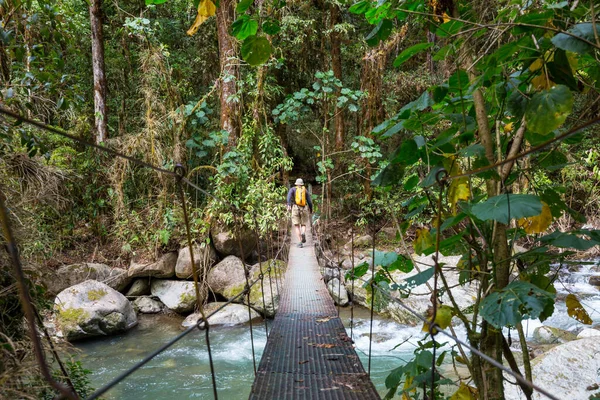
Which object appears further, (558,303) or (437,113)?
(558,303)

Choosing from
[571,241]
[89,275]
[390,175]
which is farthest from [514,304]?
[89,275]

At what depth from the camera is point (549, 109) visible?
654 millimetres

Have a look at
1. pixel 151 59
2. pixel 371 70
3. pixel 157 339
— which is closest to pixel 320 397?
pixel 157 339

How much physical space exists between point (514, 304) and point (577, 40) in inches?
17.5

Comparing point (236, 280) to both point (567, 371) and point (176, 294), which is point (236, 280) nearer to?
point (176, 294)

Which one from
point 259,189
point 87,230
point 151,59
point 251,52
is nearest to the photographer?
point 251,52

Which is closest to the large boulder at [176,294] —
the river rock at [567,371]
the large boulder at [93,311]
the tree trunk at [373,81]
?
the large boulder at [93,311]

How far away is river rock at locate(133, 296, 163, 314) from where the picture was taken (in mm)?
4254

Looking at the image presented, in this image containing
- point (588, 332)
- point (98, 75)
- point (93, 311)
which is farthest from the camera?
point (98, 75)

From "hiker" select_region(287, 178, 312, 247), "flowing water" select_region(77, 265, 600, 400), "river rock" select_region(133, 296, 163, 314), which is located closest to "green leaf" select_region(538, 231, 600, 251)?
"flowing water" select_region(77, 265, 600, 400)

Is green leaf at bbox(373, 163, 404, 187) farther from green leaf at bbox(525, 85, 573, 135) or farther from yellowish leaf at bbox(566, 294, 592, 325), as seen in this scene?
yellowish leaf at bbox(566, 294, 592, 325)

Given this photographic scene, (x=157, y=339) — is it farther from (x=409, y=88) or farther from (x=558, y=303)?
(x=409, y=88)

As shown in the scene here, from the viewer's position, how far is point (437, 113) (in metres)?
0.89

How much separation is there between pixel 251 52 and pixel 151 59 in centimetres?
436
